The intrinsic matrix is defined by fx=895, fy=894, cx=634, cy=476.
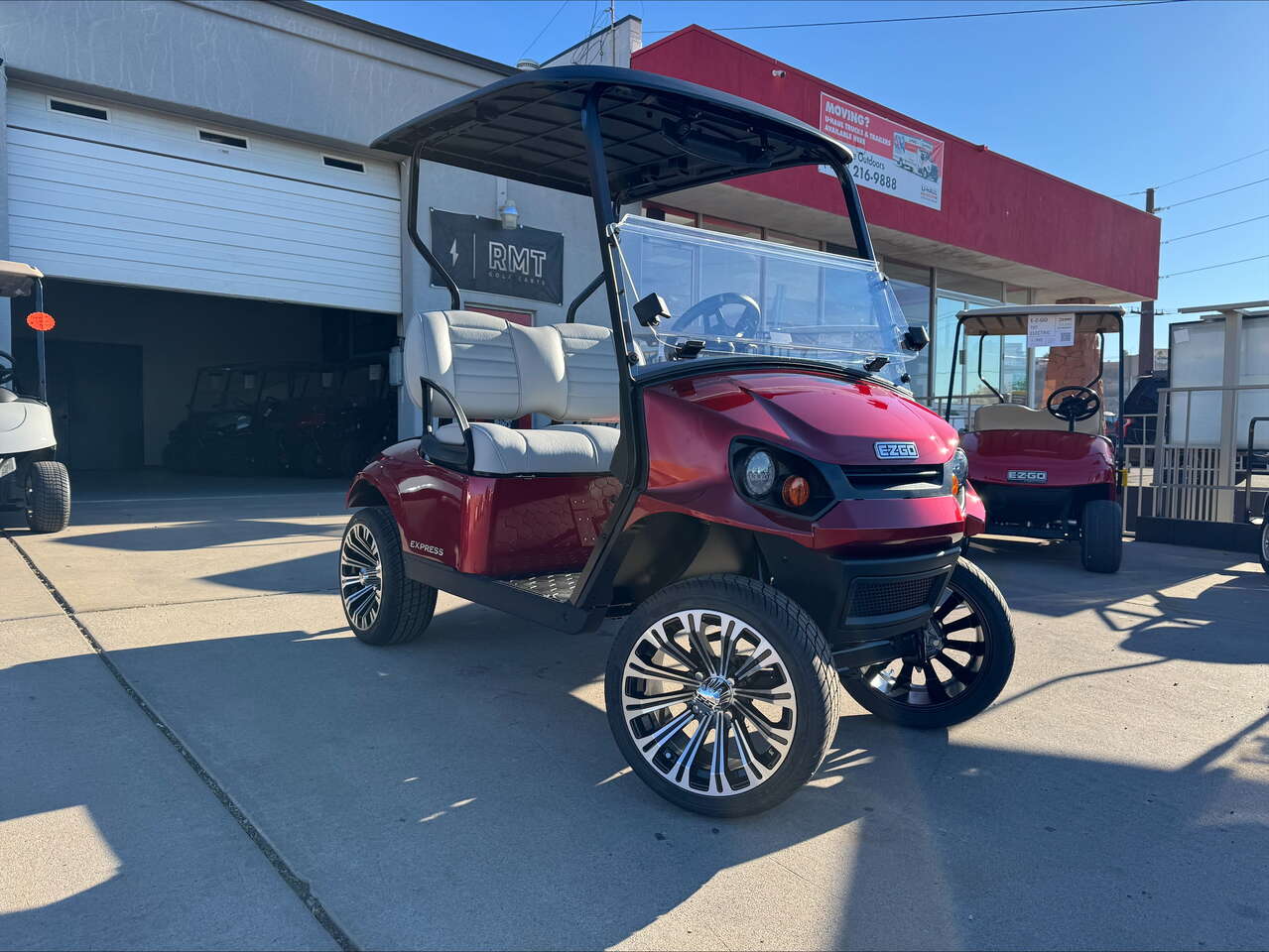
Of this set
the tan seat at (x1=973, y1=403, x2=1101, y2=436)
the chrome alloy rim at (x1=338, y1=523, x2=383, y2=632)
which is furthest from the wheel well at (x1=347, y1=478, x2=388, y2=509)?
the tan seat at (x1=973, y1=403, x2=1101, y2=436)

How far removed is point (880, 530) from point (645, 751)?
92cm

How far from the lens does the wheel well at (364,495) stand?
4262 millimetres

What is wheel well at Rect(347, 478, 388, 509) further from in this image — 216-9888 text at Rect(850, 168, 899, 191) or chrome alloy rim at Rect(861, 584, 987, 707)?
216-9888 text at Rect(850, 168, 899, 191)

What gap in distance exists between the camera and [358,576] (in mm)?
4254

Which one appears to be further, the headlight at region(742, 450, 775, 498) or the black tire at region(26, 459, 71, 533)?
the black tire at region(26, 459, 71, 533)

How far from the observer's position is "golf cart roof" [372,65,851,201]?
302cm

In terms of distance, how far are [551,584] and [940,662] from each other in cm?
152

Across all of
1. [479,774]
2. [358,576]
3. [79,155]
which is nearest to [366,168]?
[79,155]

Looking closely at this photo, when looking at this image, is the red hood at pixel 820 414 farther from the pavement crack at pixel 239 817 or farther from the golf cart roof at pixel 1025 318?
the golf cart roof at pixel 1025 318

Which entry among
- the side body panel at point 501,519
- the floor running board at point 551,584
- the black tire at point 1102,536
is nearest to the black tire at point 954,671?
the floor running board at point 551,584

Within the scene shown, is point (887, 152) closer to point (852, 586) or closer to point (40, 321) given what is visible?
point (40, 321)

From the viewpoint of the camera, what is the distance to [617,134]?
383 cm

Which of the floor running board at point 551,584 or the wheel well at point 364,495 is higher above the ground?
the wheel well at point 364,495

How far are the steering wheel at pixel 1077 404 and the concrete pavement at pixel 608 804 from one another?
3112 mm
